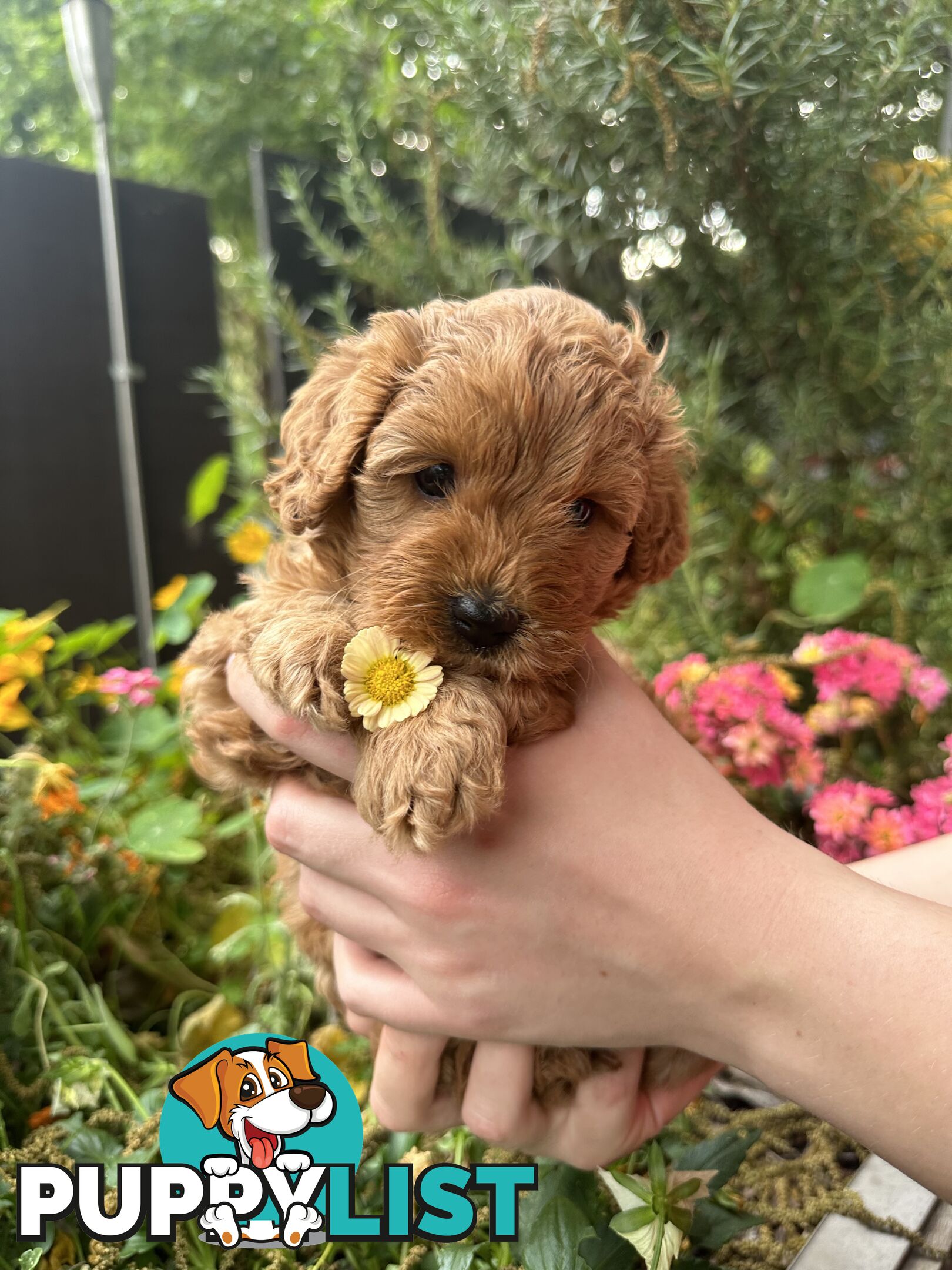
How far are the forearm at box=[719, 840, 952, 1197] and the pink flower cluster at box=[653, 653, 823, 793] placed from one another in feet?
2.11

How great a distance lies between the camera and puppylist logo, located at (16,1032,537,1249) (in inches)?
42.3

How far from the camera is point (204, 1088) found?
1082 millimetres

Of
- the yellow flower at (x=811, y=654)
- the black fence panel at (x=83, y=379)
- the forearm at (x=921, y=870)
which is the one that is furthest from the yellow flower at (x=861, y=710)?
the black fence panel at (x=83, y=379)

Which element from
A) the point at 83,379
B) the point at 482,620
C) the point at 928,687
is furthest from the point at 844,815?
the point at 83,379

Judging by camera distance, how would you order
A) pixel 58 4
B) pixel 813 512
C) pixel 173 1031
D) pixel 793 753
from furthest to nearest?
pixel 58 4
pixel 813 512
pixel 793 753
pixel 173 1031

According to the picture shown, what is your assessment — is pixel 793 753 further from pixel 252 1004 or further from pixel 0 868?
pixel 0 868

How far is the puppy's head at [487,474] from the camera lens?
1.13m

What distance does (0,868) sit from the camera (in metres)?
1.66

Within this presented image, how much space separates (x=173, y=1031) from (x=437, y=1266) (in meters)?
0.79

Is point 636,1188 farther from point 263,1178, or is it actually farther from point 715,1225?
point 263,1178

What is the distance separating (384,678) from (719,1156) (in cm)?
89

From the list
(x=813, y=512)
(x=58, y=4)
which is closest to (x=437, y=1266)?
(x=813, y=512)

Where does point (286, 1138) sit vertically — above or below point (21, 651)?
below

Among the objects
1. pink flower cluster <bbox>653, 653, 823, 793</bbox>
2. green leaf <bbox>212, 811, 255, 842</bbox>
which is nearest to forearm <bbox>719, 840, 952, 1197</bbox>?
pink flower cluster <bbox>653, 653, 823, 793</bbox>
